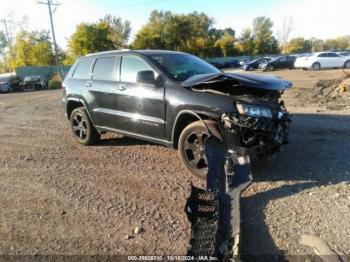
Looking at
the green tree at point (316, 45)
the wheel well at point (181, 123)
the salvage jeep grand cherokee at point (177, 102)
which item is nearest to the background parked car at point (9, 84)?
the salvage jeep grand cherokee at point (177, 102)

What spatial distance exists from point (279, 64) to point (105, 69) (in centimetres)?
3140

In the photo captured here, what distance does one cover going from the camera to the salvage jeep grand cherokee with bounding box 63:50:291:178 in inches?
177

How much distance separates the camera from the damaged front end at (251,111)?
4410 millimetres

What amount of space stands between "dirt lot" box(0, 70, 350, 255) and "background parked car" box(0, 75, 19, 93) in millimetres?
28082

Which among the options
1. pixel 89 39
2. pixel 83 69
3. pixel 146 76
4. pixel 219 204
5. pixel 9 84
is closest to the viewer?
pixel 219 204

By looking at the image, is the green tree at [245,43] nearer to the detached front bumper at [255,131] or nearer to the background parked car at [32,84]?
the background parked car at [32,84]

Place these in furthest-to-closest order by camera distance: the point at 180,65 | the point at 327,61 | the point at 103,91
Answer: the point at 327,61 < the point at 103,91 < the point at 180,65

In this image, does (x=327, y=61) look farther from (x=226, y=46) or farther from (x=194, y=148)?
(x=226, y=46)

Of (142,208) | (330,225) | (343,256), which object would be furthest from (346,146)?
(142,208)

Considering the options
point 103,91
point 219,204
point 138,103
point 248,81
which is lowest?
point 219,204

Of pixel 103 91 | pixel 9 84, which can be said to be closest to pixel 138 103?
pixel 103 91

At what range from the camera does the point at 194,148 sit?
501cm

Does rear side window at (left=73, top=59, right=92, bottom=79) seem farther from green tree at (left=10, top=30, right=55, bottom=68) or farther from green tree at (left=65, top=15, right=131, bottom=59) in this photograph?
green tree at (left=10, top=30, right=55, bottom=68)

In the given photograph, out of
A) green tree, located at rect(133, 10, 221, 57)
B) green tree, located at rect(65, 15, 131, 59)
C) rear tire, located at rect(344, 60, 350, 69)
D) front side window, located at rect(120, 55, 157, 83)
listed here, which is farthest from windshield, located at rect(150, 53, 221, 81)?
green tree, located at rect(133, 10, 221, 57)
